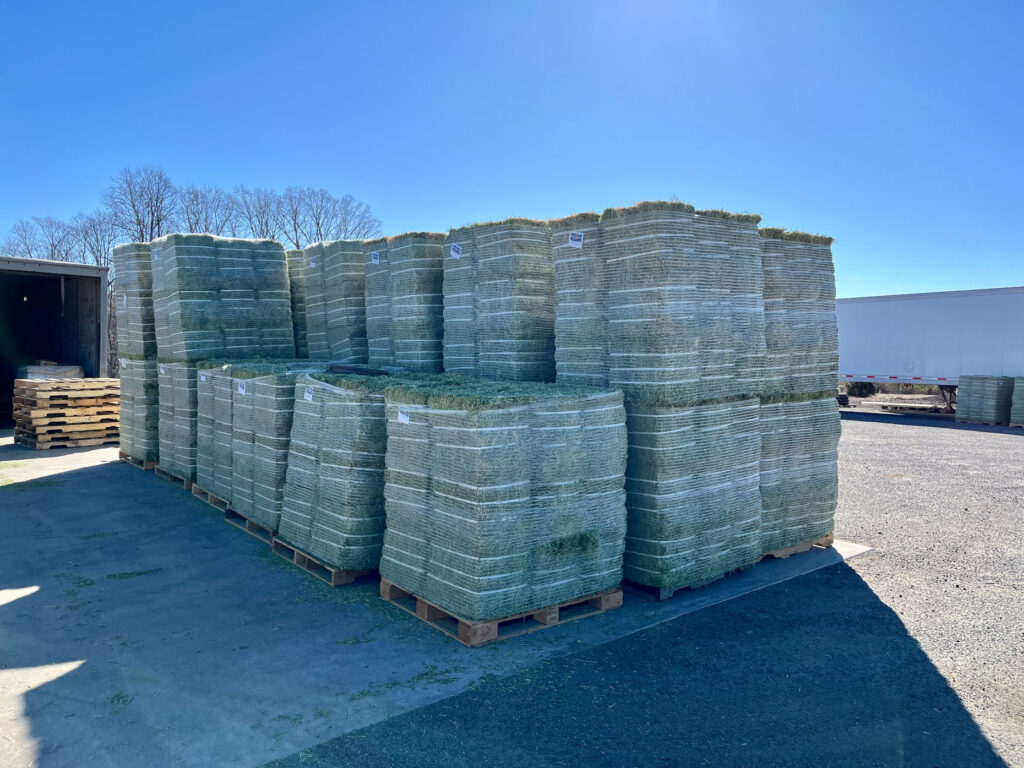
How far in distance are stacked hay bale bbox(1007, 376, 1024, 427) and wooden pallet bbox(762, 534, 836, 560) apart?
50.0 ft

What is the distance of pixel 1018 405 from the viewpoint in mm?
19609

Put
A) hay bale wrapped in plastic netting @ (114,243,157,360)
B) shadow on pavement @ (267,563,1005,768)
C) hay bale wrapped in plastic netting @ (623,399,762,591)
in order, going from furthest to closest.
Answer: hay bale wrapped in plastic netting @ (114,243,157,360) < hay bale wrapped in plastic netting @ (623,399,762,591) < shadow on pavement @ (267,563,1005,768)

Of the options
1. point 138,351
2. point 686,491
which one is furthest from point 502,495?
point 138,351

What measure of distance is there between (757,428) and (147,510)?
7446 mm

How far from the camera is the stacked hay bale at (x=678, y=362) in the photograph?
241 inches

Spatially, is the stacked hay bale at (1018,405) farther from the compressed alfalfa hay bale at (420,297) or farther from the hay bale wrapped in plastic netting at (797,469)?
the compressed alfalfa hay bale at (420,297)

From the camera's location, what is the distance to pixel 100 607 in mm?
6008

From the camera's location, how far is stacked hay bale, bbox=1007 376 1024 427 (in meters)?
19.5

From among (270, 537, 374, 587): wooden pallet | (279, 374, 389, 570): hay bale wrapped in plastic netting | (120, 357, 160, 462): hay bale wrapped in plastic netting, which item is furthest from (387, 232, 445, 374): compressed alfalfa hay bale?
(120, 357, 160, 462): hay bale wrapped in plastic netting

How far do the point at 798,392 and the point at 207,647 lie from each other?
19.1 ft

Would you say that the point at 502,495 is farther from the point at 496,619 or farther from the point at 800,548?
the point at 800,548

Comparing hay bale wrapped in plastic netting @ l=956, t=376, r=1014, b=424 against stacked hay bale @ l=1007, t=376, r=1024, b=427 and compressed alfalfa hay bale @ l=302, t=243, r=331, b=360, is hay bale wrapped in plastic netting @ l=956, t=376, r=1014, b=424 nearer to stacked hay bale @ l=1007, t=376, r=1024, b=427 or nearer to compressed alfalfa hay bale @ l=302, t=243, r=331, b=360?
stacked hay bale @ l=1007, t=376, r=1024, b=427

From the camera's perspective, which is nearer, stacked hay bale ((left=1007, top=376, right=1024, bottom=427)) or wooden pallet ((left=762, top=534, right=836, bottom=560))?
A: wooden pallet ((left=762, top=534, right=836, bottom=560))

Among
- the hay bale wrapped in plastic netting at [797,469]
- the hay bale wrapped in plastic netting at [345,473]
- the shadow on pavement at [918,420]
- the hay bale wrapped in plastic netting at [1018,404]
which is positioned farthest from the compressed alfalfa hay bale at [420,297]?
the hay bale wrapped in plastic netting at [1018,404]
